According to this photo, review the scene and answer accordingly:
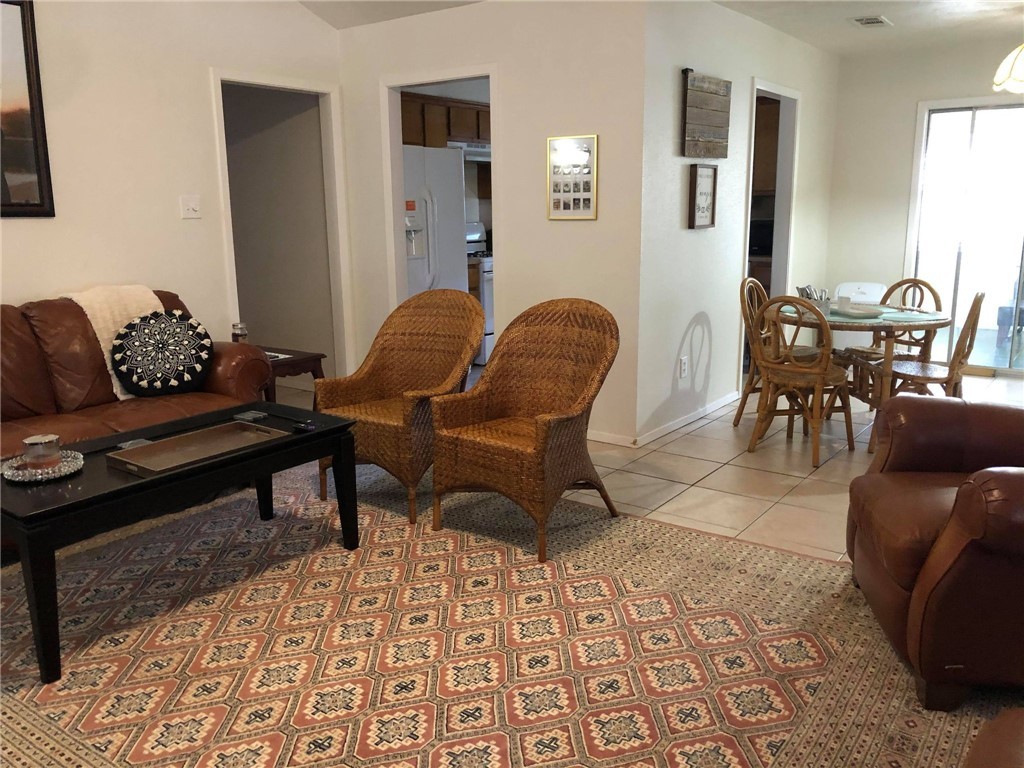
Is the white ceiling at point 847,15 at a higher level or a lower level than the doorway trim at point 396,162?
higher

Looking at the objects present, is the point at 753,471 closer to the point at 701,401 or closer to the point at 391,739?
the point at 701,401

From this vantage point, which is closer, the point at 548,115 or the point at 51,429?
the point at 51,429

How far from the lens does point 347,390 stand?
3.68 m

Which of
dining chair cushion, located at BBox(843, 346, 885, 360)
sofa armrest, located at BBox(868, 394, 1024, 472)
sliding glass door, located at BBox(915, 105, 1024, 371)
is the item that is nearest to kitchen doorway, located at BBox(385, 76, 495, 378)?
dining chair cushion, located at BBox(843, 346, 885, 360)

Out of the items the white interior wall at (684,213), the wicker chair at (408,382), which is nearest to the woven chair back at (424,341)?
the wicker chair at (408,382)

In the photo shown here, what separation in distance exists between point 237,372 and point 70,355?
0.70 m

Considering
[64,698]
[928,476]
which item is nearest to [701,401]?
[928,476]

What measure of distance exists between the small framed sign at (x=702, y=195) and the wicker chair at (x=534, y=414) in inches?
58.3

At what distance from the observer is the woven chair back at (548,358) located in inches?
131

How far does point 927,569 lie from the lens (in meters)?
2.03

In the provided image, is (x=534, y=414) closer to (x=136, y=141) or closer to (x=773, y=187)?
(x=136, y=141)

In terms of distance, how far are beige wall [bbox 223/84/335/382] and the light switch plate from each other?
81 cm

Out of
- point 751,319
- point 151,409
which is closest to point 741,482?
point 751,319

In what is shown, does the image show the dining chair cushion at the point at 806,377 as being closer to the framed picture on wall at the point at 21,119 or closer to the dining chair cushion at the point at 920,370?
the dining chair cushion at the point at 920,370
